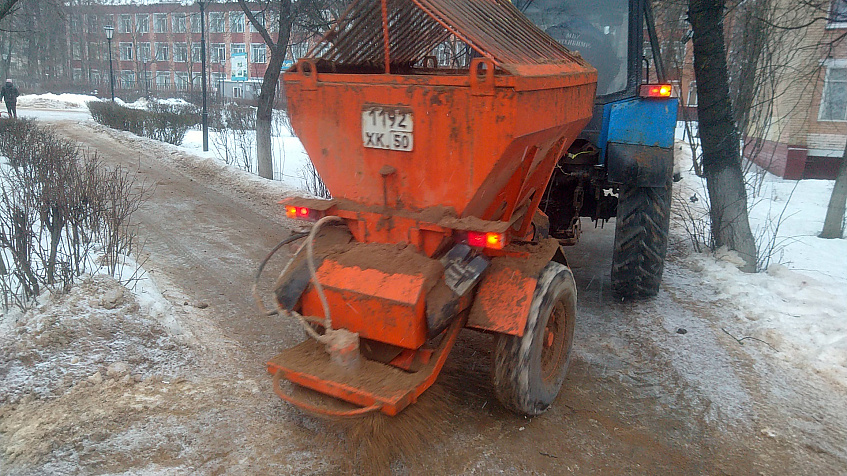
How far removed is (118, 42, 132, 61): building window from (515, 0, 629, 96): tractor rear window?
201ft

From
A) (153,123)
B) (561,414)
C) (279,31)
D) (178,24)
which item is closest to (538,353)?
(561,414)

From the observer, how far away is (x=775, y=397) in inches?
154

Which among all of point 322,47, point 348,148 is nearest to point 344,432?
point 348,148

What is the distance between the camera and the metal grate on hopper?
10.7 ft

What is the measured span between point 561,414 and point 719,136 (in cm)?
434

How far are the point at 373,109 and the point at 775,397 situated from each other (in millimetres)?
3256

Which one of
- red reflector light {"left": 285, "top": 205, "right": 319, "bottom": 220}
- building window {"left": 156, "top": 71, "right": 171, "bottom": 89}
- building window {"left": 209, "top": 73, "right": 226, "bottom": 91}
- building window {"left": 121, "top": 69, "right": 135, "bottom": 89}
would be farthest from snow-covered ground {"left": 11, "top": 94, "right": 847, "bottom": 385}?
building window {"left": 156, "top": 71, "right": 171, "bottom": 89}

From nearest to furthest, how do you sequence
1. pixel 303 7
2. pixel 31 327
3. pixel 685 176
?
pixel 31 327, pixel 303 7, pixel 685 176

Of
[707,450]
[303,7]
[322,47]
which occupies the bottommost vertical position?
[707,450]

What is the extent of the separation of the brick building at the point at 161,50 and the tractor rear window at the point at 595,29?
141ft

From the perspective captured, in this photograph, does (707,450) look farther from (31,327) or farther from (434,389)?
(31,327)

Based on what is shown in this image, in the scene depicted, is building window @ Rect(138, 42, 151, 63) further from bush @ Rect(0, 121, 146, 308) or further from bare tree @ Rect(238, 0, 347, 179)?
bush @ Rect(0, 121, 146, 308)

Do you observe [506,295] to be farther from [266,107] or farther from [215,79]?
[215,79]

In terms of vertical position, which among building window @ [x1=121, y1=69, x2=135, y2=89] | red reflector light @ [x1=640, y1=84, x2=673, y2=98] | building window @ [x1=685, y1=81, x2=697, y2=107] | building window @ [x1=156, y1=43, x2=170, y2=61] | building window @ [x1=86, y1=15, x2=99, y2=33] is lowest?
red reflector light @ [x1=640, y1=84, x2=673, y2=98]
